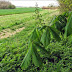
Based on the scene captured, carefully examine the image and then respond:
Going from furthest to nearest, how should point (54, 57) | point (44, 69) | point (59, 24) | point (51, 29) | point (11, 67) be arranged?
1. point (54, 57)
2. point (11, 67)
3. point (44, 69)
4. point (59, 24)
5. point (51, 29)

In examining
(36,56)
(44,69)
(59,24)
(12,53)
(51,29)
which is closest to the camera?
(36,56)

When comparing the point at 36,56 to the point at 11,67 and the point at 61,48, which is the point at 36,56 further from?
the point at 61,48

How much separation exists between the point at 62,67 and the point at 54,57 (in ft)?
1.51

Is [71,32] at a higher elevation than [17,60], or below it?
higher

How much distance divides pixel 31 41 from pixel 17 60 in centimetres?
204

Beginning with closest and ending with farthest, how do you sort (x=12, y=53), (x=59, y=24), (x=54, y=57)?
(x=59, y=24) < (x=54, y=57) < (x=12, y=53)

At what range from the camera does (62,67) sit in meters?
2.41

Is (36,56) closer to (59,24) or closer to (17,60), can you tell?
(59,24)

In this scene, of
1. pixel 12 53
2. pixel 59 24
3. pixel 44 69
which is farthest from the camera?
pixel 12 53

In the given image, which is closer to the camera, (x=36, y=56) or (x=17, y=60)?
(x=36, y=56)

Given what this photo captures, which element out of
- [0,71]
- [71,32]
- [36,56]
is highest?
[71,32]

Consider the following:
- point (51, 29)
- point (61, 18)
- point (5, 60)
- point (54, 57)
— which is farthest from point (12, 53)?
point (51, 29)

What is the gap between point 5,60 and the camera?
290cm

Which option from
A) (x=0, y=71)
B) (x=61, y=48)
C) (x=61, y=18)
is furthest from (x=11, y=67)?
(x=61, y=18)
